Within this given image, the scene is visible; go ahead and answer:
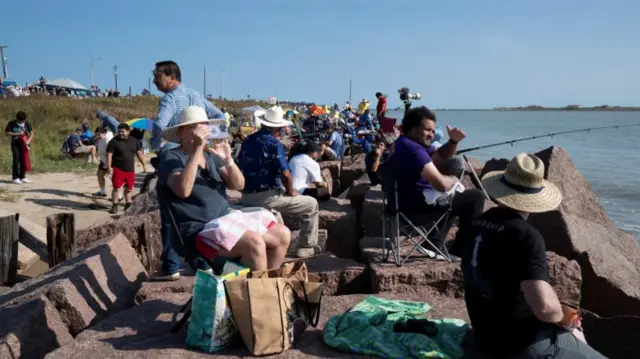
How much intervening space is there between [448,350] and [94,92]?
61421 mm

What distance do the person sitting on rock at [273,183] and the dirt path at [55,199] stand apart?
12.3 feet

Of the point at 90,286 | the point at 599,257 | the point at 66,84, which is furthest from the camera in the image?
the point at 66,84

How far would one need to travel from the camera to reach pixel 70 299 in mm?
3523

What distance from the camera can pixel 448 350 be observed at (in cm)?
274

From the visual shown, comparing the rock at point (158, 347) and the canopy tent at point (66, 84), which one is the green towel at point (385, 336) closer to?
the rock at point (158, 347)

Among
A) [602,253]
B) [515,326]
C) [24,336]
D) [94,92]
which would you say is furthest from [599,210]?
[94,92]

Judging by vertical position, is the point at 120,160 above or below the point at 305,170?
below

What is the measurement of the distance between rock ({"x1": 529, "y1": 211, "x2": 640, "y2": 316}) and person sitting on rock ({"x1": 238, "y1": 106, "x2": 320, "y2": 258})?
6.90 ft

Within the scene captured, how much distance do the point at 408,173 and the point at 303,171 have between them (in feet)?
6.83

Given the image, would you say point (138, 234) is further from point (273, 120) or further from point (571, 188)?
point (571, 188)

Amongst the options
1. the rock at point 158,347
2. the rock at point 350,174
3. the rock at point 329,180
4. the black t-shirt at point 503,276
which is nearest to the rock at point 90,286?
the rock at point 158,347

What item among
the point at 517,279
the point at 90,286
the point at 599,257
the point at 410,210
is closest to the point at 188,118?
the point at 90,286

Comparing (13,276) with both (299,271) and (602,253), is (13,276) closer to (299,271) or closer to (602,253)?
(299,271)

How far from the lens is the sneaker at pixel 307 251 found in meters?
4.79
